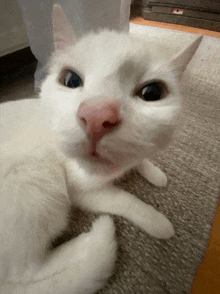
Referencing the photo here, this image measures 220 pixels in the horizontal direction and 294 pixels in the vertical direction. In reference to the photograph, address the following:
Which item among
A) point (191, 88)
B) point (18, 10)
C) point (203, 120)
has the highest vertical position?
point (18, 10)

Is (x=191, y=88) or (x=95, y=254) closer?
(x=95, y=254)

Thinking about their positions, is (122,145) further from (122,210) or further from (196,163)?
(196,163)

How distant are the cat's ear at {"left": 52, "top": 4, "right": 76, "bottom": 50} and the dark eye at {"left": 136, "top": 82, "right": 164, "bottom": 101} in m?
0.25

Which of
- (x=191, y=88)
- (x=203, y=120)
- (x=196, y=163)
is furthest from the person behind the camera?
(x=191, y=88)

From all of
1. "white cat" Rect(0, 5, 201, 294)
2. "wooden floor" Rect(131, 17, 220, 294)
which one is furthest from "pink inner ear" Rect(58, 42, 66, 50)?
"wooden floor" Rect(131, 17, 220, 294)

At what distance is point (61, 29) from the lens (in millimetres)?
502

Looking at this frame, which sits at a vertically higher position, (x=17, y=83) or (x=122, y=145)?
(x=122, y=145)

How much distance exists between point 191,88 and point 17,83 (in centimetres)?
105

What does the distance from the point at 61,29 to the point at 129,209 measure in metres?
0.50

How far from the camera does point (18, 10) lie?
105 cm

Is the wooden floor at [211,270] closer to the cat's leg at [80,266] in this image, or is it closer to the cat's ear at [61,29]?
the cat's leg at [80,266]

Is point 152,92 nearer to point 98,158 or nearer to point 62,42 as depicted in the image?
point 98,158

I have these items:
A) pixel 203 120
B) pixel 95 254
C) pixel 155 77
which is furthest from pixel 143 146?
pixel 203 120

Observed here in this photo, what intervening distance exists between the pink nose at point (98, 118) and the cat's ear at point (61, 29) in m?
0.28
